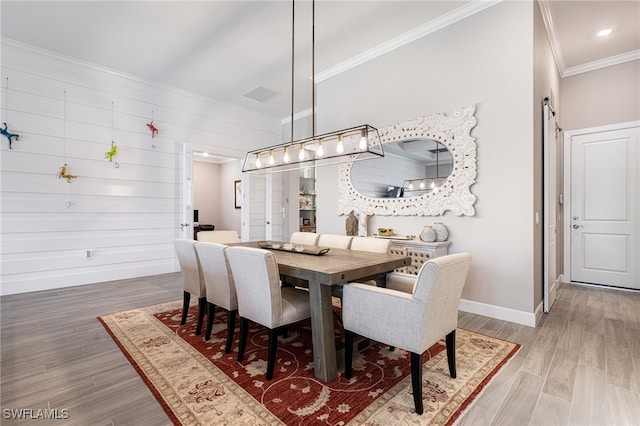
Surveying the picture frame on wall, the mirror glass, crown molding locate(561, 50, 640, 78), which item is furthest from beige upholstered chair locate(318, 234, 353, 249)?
the picture frame on wall

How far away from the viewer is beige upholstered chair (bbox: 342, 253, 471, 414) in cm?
163

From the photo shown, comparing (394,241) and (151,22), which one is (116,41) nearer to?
(151,22)

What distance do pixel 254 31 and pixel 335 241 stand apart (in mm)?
2610

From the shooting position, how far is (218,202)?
946cm

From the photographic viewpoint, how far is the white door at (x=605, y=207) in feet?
13.6

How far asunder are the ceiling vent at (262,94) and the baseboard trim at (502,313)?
4.35 m

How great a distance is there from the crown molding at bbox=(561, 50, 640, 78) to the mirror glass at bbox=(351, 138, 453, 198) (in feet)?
9.50

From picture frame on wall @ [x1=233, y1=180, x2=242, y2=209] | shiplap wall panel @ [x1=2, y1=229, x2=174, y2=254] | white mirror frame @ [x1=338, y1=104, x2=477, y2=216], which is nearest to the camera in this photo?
white mirror frame @ [x1=338, y1=104, x2=477, y2=216]

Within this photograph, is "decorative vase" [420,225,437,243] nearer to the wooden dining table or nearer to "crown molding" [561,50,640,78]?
the wooden dining table

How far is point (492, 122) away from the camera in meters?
3.10

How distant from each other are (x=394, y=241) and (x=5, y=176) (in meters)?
4.76

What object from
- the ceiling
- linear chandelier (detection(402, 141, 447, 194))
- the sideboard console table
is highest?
the ceiling

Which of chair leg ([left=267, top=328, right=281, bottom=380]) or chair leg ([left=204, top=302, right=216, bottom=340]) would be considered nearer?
chair leg ([left=267, top=328, right=281, bottom=380])

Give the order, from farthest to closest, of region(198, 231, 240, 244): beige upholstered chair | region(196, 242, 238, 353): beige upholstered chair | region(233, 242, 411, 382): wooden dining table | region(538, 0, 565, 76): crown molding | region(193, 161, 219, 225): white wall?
region(193, 161, 219, 225): white wall → region(198, 231, 240, 244): beige upholstered chair → region(538, 0, 565, 76): crown molding → region(196, 242, 238, 353): beige upholstered chair → region(233, 242, 411, 382): wooden dining table
